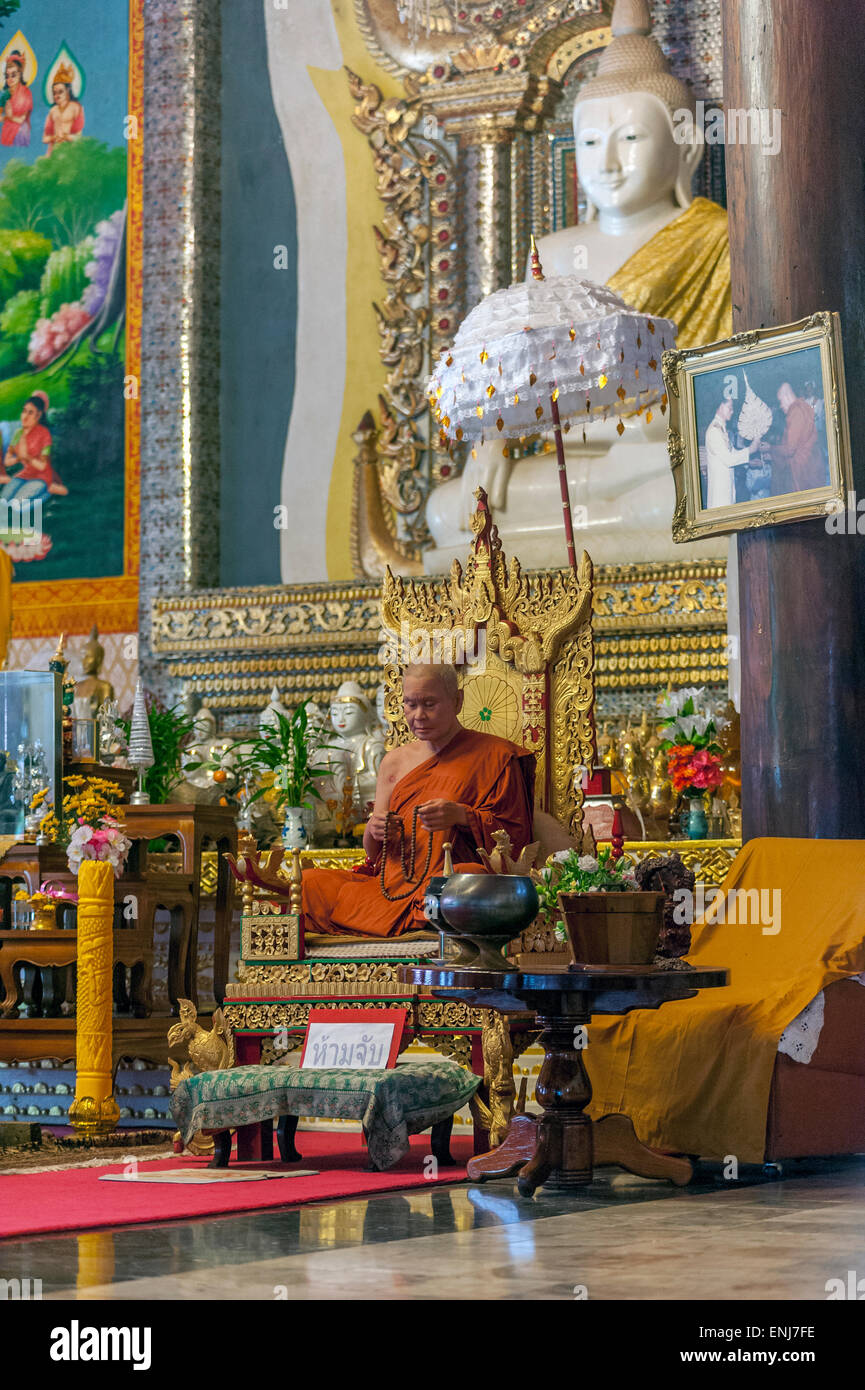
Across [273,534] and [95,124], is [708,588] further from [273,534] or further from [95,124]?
[95,124]

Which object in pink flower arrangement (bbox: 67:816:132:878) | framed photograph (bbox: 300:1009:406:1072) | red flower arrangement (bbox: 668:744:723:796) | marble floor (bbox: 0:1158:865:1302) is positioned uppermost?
red flower arrangement (bbox: 668:744:723:796)

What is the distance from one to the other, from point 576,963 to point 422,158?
6895 millimetres

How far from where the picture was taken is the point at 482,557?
259 inches

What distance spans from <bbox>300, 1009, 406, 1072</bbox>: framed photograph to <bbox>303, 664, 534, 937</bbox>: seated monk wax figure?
0.49 m

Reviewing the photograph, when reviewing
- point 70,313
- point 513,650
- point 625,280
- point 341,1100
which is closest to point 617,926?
point 341,1100

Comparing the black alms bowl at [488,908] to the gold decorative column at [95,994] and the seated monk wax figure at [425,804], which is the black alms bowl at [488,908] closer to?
the seated monk wax figure at [425,804]

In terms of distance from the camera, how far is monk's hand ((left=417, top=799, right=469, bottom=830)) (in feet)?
18.7

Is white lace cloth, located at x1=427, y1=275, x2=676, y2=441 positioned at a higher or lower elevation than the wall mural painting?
lower

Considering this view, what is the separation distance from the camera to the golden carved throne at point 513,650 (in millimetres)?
6391

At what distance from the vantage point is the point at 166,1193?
4672 mm

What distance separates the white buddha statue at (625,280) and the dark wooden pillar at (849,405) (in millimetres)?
3064

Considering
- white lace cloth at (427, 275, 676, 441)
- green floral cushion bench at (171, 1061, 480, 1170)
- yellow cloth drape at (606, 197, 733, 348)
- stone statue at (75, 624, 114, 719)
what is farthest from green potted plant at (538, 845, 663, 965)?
yellow cloth drape at (606, 197, 733, 348)

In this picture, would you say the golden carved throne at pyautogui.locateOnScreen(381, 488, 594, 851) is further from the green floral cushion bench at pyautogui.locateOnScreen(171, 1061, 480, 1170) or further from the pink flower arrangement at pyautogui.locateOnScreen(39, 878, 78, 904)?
the green floral cushion bench at pyautogui.locateOnScreen(171, 1061, 480, 1170)

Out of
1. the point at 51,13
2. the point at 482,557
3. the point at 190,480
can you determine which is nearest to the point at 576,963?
the point at 482,557
